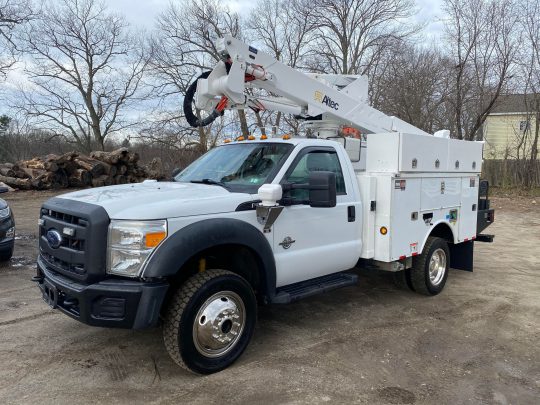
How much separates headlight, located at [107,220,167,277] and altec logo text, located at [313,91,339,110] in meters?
3.07

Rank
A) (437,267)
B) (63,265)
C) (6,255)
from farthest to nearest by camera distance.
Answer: (6,255) → (437,267) → (63,265)

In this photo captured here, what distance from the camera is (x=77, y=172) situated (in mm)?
18188

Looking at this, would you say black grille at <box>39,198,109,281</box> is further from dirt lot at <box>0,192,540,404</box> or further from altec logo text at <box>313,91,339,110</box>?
altec logo text at <box>313,91,339,110</box>

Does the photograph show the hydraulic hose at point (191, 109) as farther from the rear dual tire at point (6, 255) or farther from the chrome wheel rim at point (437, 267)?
the rear dual tire at point (6, 255)

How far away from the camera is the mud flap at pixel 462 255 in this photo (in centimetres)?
695

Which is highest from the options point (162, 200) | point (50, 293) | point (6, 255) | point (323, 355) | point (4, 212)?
point (162, 200)

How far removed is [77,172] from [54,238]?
15.7 metres

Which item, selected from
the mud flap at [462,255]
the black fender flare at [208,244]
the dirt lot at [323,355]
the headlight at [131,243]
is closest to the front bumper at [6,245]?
the dirt lot at [323,355]

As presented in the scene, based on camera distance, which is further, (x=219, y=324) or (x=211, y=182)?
(x=211, y=182)

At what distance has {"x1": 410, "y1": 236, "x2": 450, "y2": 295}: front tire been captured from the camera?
19.2ft

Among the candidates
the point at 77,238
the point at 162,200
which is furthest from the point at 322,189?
the point at 77,238

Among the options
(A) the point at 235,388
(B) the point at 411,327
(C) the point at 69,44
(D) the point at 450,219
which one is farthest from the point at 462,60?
(C) the point at 69,44

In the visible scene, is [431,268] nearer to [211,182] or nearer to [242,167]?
[242,167]

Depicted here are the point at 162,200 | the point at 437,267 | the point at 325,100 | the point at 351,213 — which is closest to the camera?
the point at 162,200
